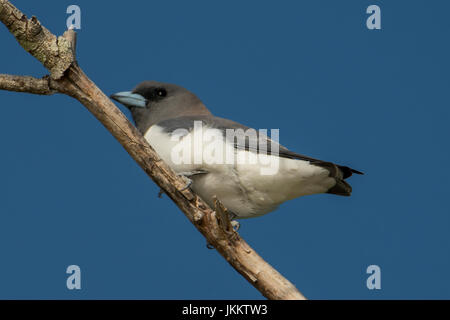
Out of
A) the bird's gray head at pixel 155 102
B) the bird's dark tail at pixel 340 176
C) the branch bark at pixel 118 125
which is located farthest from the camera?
the bird's gray head at pixel 155 102

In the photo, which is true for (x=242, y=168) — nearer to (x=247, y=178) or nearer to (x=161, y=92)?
(x=247, y=178)

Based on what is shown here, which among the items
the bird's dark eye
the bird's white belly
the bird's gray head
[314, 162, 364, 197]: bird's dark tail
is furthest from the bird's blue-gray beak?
[314, 162, 364, 197]: bird's dark tail

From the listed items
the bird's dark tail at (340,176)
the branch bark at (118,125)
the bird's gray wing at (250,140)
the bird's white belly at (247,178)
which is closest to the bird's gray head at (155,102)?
the bird's gray wing at (250,140)

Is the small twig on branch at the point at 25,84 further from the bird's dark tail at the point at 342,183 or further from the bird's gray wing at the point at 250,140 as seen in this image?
the bird's dark tail at the point at 342,183

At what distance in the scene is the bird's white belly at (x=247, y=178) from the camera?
14.8 feet

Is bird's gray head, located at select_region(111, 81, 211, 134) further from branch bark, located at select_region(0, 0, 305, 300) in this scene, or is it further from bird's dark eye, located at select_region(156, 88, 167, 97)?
branch bark, located at select_region(0, 0, 305, 300)

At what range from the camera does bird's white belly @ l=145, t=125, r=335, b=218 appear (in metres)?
4.50

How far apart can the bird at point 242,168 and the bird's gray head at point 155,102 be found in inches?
17.0

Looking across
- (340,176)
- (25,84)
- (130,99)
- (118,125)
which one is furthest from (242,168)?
(25,84)

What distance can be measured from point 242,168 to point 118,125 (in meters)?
0.94

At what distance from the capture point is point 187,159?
456cm

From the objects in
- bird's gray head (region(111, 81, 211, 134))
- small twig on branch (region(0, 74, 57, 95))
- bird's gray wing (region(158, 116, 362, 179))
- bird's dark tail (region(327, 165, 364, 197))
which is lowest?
bird's dark tail (region(327, 165, 364, 197))
